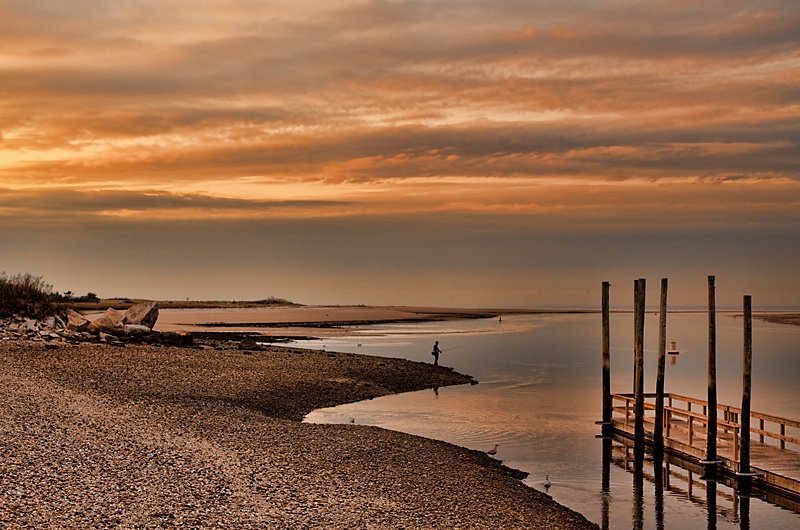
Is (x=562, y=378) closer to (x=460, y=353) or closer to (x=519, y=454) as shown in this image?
(x=460, y=353)

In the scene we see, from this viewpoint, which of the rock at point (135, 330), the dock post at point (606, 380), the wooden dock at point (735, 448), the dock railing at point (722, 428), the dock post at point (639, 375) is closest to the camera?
the wooden dock at point (735, 448)

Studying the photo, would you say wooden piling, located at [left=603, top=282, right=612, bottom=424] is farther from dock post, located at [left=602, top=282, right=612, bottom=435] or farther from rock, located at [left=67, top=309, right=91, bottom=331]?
rock, located at [left=67, top=309, right=91, bottom=331]

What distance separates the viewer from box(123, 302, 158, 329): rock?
46875mm

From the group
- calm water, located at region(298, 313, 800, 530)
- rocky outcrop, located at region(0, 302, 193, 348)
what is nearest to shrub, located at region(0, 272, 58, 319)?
rocky outcrop, located at region(0, 302, 193, 348)

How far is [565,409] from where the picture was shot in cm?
3678

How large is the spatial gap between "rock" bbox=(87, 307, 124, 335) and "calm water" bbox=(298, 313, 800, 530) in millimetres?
15933

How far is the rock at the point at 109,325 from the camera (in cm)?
4272

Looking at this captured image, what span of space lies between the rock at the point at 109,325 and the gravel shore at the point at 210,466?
32.4 feet

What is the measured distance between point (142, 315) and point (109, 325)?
363cm

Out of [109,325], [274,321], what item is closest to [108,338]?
[109,325]

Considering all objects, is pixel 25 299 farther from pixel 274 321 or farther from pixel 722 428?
pixel 274 321

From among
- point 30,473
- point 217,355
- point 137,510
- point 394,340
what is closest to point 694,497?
point 137,510

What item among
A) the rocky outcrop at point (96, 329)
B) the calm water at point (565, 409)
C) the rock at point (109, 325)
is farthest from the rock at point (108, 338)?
the calm water at point (565, 409)

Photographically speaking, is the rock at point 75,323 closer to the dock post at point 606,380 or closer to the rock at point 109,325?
the rock at point 109,325
